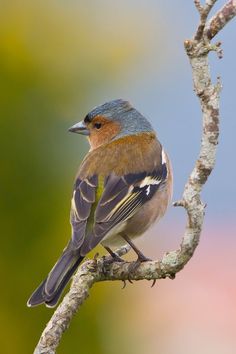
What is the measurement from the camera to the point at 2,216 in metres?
6.49

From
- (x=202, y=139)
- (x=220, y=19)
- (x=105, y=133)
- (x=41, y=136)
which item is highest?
(x=220, y=19)

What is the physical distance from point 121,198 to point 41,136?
2510 millimetres

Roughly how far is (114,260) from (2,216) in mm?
2651

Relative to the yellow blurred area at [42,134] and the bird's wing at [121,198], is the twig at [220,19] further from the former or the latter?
the yellow blurred area at [42,134]

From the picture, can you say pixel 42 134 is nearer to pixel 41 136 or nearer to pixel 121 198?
pixel 41 136

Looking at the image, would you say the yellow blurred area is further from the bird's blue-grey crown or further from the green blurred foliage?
the bird's blue-grey crown

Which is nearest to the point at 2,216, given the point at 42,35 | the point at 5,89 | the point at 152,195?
the point at 5,89

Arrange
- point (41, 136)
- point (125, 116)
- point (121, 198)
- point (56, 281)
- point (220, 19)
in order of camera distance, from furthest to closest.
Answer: point (41, 136) → point (125, 116) → point (121, 198) → point (56, 281) → point (220, 19)

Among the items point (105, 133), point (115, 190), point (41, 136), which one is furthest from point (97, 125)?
point (41, 136)

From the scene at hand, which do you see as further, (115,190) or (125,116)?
(125,116)

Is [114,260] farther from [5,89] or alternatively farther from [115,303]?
[5,89]

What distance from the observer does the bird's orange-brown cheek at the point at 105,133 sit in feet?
16.9

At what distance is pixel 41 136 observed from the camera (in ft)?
22.1

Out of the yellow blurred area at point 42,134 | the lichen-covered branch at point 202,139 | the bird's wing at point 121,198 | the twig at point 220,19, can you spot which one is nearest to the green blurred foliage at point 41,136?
the yellow blurred area at point 42,134
